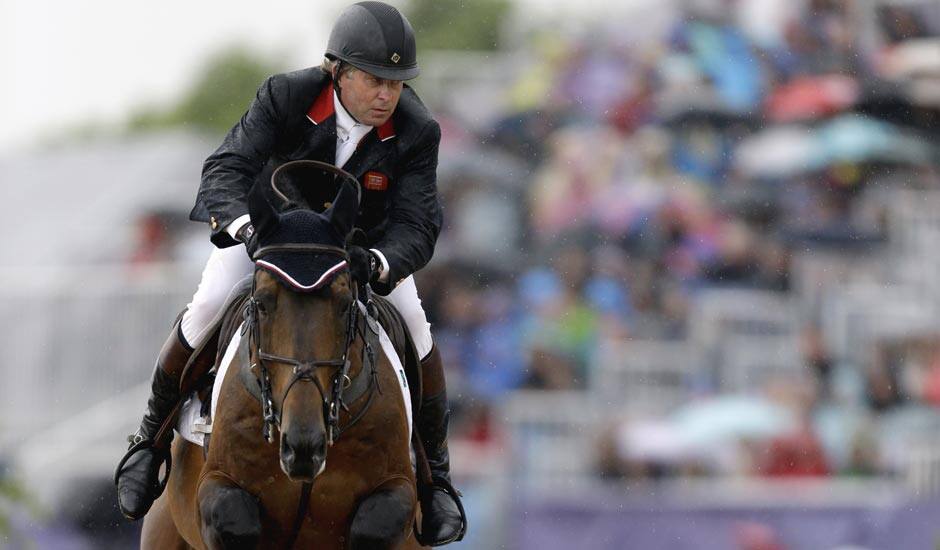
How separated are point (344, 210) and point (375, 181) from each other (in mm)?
742

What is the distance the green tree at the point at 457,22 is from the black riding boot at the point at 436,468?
3741 cm

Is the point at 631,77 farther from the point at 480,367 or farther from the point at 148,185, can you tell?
the point at 148,185

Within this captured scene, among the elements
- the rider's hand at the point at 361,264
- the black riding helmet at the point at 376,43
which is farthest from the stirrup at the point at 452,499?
the black riding helmet at the point at 376,43

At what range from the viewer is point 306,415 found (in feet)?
19.1

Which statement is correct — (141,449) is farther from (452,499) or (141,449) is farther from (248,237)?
(248,237)

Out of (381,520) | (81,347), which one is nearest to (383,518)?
(381,520)

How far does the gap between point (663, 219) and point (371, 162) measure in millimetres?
11951

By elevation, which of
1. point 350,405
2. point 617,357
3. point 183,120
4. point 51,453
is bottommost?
point 183,120

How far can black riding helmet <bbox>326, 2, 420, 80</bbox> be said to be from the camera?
6.60 metres

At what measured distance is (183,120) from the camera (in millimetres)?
59938

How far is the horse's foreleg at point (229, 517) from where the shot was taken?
249 inches

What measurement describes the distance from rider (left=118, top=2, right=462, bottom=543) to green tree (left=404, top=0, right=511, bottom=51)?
3781cm

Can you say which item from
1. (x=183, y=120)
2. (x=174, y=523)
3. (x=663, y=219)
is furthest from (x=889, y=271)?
(x=183, y=120)

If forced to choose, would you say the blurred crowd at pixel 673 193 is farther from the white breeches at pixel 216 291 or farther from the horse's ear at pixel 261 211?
the horse's ear at pixel 261 211
